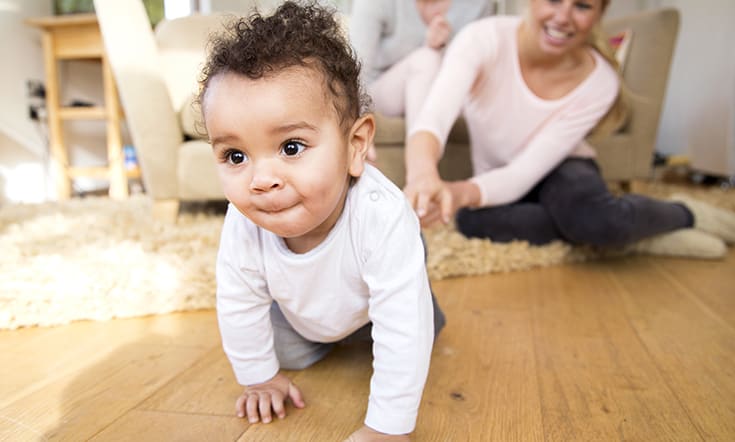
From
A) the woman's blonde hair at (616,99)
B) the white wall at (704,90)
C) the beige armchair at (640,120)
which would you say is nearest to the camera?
the woman's blonde hair at (616,99)

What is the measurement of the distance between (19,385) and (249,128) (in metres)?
0.52

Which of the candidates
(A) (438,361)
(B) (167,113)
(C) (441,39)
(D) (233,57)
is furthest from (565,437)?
(B) (167,113)

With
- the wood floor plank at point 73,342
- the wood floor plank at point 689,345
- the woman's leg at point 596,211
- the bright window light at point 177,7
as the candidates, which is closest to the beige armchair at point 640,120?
the woman's leg at point 596,211

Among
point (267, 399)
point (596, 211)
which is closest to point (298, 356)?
point (267, 399)

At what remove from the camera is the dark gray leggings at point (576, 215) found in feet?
4.33

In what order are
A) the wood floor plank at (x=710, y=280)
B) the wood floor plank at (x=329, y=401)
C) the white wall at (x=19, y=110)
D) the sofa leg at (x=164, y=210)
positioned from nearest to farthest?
the wood floor plank at (x=329, y=401), the wood floor plank at (x=710, y=280), the sofa leg at (x=164, y=210), the white wall at (x=19, y=110)

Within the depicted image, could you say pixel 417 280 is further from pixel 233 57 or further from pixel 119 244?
pixel 119 244

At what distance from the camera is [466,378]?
2.41 feet

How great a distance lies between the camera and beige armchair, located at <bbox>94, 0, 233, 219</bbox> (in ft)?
5.06

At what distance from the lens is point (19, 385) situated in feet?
2.36

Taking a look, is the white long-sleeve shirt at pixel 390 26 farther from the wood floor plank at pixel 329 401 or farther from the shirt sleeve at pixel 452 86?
the wood floor plank at pixel 329 401

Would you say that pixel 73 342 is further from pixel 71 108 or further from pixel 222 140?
pixel 71 108

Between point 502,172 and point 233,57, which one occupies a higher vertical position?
point 233,57

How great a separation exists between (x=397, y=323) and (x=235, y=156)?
0.24 metres
